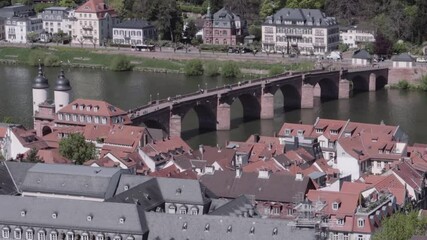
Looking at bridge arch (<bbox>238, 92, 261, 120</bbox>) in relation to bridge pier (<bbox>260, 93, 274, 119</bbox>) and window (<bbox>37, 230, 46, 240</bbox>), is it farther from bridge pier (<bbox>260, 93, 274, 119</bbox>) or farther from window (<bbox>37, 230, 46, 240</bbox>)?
window (<bbox>37, 230, 46, 240</bbox>)

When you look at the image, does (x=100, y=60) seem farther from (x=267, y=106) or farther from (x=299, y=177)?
(x=299, y=177)

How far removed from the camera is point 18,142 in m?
62.6

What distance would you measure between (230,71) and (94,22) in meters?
23.7

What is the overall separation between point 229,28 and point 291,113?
31.4 metres

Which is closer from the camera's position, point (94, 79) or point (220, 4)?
point (94, 79)

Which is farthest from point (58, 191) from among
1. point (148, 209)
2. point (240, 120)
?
point (240, 120)

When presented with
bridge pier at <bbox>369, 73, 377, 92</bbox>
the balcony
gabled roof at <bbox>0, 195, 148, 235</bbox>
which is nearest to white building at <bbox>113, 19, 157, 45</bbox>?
the balcony

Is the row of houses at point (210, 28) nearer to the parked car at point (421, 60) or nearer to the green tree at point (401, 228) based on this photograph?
the parked car at point (421, 60)

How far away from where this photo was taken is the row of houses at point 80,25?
408ft

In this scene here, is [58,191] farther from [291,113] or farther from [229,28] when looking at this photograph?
[229,28]

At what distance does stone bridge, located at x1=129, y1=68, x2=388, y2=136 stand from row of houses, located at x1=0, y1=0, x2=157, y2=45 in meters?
29.7

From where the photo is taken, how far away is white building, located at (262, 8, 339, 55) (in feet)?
376

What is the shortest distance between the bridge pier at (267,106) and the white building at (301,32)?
27.2 m

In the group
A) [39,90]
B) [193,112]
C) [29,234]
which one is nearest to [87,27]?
[193,112]
